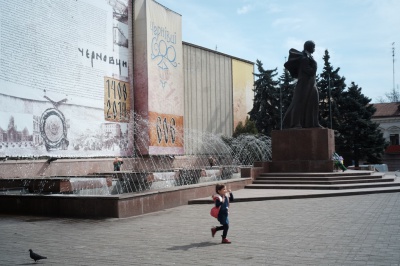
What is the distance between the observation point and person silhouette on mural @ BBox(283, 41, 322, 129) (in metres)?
18.6

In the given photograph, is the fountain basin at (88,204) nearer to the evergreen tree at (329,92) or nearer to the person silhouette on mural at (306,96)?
the person silhouette on mural at (306,96)

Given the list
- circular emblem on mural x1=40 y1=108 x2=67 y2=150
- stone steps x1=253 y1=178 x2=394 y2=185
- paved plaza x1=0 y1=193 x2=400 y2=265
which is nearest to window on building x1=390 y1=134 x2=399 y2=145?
stone steps x1=253 y1=178 x2=394 y2=185

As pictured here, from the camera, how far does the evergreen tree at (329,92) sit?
37.2m

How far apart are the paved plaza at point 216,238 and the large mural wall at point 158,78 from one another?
62.3 feet

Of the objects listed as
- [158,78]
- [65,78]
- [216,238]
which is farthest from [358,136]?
[216,238]

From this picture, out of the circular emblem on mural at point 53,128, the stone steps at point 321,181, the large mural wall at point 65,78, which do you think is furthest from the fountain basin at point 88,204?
the circular emblem on mural at point 53,128

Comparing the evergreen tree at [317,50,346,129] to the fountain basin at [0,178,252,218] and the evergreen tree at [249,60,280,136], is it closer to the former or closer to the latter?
the evergreen tree at [249,60,280,136]

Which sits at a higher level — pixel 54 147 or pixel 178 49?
pixel 178 49

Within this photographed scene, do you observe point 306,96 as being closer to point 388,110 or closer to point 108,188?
point 108,188

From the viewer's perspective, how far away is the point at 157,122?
30.3m

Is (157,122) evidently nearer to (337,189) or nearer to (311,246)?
(337,189)

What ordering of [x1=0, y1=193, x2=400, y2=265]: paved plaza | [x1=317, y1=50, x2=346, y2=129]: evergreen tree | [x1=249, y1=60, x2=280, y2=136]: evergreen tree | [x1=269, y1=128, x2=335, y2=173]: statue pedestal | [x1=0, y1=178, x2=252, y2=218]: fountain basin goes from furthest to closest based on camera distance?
[x1=249, y1=60, x2=280, y2=136]: evergreen tree, [x1=317, y1=50, x2=346, y2=129]: evergreen tree, [x1=269, y1=128, x2=335, y2=173]: statue pedestal, [x1=0, y1=178, x2=252, y2=218]: fountain basin, [x1=0, y1=193, x2=400, y2=265]: paved plaza

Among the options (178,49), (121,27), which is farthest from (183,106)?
(121,27)

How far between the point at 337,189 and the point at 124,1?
62.5 ft
